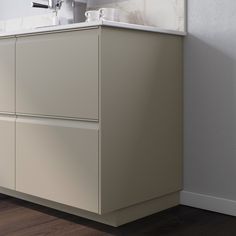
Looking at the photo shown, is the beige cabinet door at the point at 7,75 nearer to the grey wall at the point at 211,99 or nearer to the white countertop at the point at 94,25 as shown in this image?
the white countertop at the point at 94,25

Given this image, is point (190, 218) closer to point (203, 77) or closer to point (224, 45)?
point (203, 77)

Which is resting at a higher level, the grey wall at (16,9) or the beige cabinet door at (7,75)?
the grey wall at (16,9)

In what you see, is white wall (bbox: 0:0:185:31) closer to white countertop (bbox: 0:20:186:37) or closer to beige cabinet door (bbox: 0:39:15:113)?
white countertop (bbox: 0:20:186:37)

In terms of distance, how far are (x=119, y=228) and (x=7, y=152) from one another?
72 centimetres

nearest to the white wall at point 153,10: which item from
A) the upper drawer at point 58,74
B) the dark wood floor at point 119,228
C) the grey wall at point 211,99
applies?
the grey wall at point 211,99

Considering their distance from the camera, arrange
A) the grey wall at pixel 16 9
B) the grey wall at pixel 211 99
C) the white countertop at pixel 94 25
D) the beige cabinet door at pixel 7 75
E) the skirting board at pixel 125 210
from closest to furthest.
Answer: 1. the white countertop at pixel 94 25
2. the skirting board at pixel 125 210
3. the grey wall at pixel 211 99
4. the beige cabinet door at pixel 7 75
5. the grey wall at pixel 16 9

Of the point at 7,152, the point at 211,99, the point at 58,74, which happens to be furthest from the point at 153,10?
the point at 7,152

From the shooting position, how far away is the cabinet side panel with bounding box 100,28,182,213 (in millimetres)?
1935

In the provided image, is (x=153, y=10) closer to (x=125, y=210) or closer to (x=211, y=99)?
(x=211, y=99)

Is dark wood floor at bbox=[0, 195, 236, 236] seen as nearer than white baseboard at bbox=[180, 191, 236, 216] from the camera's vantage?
Yes

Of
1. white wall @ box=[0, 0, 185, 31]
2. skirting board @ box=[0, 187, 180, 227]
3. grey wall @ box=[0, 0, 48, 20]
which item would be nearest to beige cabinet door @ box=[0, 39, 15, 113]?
skirting board @ box=[0, 187, 180, 227]

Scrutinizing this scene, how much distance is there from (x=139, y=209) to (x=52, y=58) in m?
0.78

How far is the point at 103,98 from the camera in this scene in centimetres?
191

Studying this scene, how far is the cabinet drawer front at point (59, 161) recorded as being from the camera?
1950 mm
